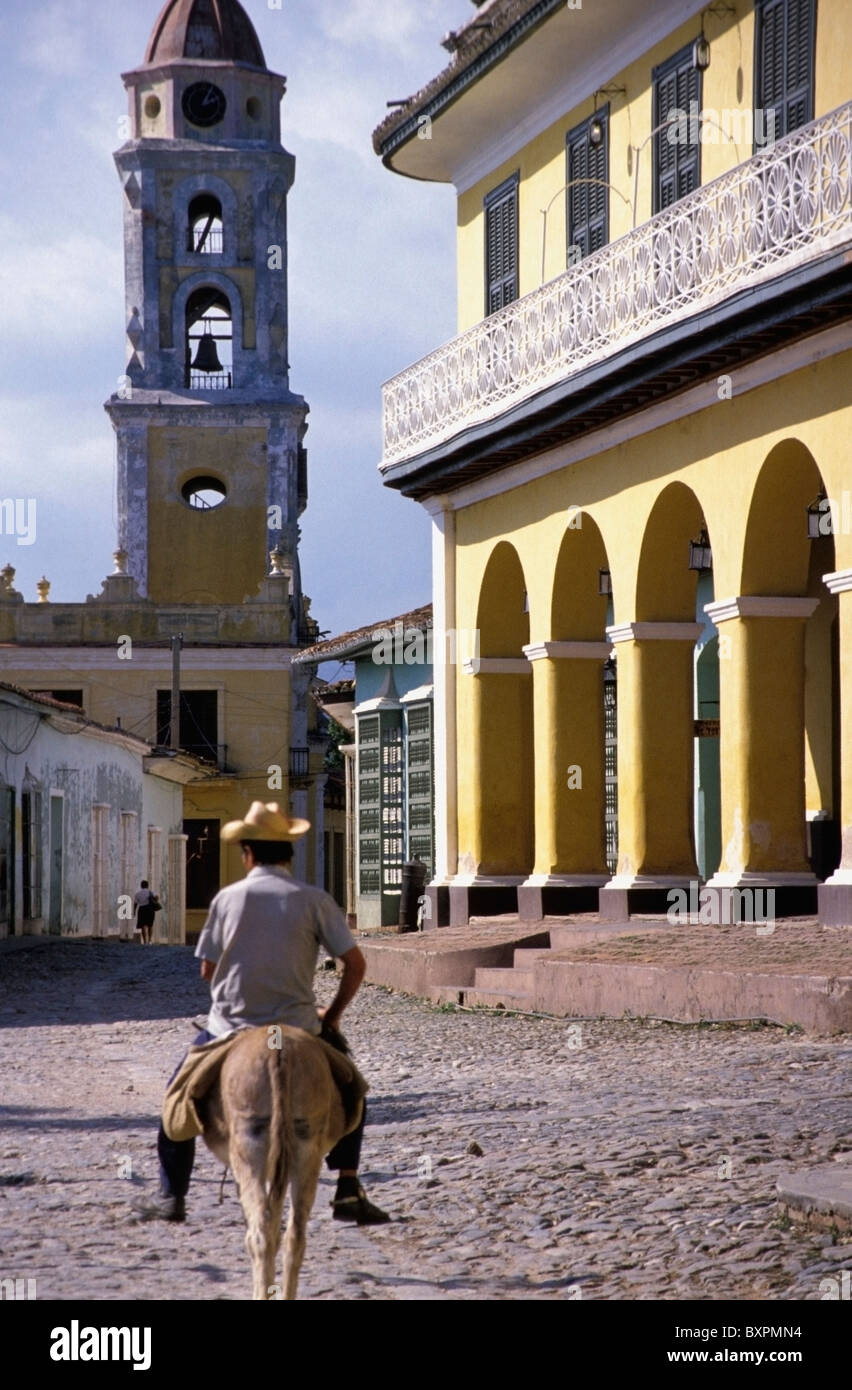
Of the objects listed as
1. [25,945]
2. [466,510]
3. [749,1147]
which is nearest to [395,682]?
[25,945]

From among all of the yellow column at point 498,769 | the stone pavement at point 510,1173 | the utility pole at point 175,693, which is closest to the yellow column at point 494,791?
the yellow column at point 498,769

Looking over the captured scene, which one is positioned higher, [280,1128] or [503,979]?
[280,1128]

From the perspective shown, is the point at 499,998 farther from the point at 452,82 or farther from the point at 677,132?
the point at 452,82

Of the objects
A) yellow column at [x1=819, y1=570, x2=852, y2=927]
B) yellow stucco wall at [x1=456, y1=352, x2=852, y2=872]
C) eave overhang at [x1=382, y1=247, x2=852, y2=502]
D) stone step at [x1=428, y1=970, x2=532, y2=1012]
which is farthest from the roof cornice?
stone step at [x1=428, y1=970, x2=532, y2=1012]

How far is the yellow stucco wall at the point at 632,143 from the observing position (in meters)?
15.5

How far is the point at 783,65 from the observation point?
16031 mm

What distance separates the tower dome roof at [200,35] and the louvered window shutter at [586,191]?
3607cm

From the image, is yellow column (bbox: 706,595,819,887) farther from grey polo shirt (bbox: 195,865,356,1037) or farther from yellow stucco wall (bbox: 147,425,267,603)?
yellow stucco wall (bbox: 147,425,267,603)

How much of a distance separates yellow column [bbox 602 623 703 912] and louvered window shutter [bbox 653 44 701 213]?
3334mm

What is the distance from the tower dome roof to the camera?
177 feet

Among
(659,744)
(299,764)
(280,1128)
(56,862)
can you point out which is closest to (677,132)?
(659,744)

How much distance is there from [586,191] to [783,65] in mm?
3757

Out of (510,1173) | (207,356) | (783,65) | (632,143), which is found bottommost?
(510,1173)

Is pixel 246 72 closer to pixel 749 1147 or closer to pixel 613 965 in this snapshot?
pixel 613 965
